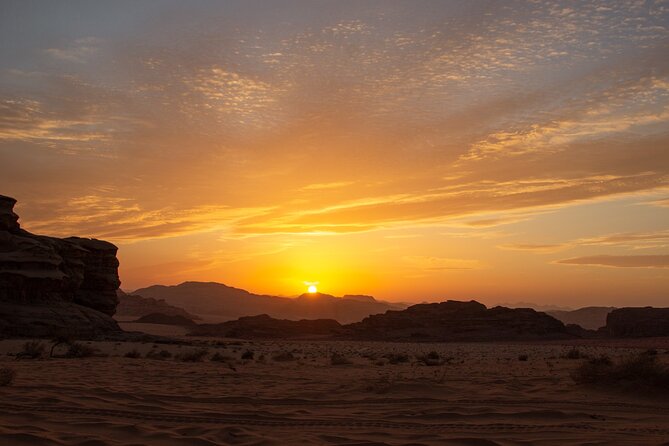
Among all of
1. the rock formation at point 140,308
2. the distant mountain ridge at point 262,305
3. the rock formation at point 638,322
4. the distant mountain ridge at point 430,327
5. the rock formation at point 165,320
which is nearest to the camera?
the rock formation at point 638,322

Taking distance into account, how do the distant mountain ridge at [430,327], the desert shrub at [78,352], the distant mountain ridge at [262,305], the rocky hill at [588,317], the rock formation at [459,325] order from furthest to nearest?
the distant mountain ridge at [262,305], the rocky hill at [588,317], the distant mountain ridge at [430,327], the rock formation at [459,325], the desert shrub at [78,352]

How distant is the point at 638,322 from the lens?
5091 cm

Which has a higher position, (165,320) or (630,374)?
(630,374)

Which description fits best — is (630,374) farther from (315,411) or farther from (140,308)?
(140,308)

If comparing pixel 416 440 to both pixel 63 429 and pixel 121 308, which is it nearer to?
pixel 63 429

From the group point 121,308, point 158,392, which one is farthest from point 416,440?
point 121,308

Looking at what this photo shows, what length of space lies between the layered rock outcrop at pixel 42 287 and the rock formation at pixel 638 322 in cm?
4271

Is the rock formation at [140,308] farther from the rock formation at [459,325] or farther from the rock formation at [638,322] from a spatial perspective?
the rock formation at [638,322]

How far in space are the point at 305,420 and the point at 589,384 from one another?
22.9 ft

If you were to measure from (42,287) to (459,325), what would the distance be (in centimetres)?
3745

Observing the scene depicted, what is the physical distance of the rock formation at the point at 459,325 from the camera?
51438mm

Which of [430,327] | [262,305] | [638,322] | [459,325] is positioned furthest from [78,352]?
[262,305]

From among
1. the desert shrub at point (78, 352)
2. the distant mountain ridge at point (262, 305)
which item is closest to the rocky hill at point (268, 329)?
the desert shrub at point (78, 352)

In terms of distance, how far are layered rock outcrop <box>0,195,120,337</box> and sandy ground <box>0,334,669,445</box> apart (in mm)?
21364
